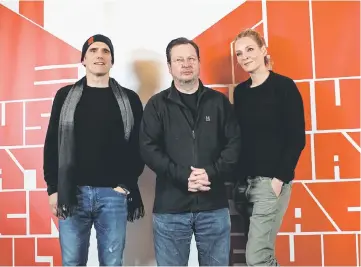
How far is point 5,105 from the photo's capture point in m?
2.71

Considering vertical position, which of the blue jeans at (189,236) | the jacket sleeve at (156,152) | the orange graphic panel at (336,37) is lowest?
the blue jeans at (189,236)

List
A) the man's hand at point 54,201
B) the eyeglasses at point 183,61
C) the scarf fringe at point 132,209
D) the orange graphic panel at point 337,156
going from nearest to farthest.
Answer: the eyeglasses at point 183,61 < the man's hand at point 54,201 < the scarf fringe at point 132,209 < the orange graphic panel at point 337,156

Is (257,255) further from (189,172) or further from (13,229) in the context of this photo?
(13,229)

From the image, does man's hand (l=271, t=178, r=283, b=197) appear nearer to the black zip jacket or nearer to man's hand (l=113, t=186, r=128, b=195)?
the black zip jacket

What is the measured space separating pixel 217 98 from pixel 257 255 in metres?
0.81

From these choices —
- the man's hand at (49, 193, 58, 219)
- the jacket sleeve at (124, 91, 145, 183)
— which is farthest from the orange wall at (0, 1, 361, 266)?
the man's hand at (49, 193, 58, 219)

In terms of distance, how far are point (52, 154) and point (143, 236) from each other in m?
0.88

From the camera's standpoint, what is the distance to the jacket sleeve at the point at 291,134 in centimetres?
187

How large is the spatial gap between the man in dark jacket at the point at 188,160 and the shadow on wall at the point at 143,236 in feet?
2.05

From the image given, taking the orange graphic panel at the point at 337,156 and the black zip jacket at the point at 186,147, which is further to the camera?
the orange graphic panel at the point at 337,156

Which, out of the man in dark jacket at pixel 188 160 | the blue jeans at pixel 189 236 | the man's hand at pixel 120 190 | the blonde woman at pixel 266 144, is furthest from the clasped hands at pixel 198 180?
the man's hand at pixel 120 190

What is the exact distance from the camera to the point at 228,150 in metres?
1.86

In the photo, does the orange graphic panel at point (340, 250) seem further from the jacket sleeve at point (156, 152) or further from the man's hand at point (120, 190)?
the man's hand at point (120, 190)

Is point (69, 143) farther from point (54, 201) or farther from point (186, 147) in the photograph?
point (186, 147)
